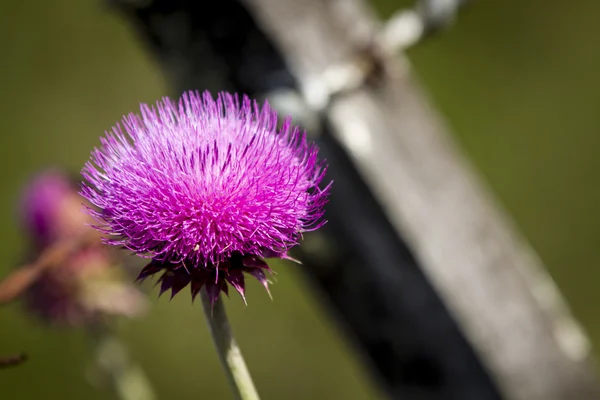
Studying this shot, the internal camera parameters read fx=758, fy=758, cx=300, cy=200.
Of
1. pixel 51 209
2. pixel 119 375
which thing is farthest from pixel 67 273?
pixel 119 375

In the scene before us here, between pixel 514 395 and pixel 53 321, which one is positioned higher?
pixel 53 321

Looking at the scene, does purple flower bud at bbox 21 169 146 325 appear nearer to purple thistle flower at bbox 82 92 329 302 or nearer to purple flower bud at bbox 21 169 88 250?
purple flower bud at bbox 21 169 88 250

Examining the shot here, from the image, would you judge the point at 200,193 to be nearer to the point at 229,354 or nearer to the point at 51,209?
the point at 229,354

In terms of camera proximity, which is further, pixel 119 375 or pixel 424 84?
pixel 424 84

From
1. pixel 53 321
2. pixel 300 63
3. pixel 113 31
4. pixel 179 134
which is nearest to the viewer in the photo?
pixel 179 134

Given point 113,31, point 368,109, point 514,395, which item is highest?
point 113,31

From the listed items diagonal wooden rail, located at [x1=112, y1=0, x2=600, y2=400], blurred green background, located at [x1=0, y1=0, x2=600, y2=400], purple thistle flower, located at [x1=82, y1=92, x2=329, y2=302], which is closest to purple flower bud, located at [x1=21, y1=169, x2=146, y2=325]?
diagonal wooden rail, located at [x1=112, y1=0, x2=600, y2=400]

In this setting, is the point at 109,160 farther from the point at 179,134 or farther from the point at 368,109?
the point at 368,109

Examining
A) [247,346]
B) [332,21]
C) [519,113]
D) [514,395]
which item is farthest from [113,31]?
[514,395]
